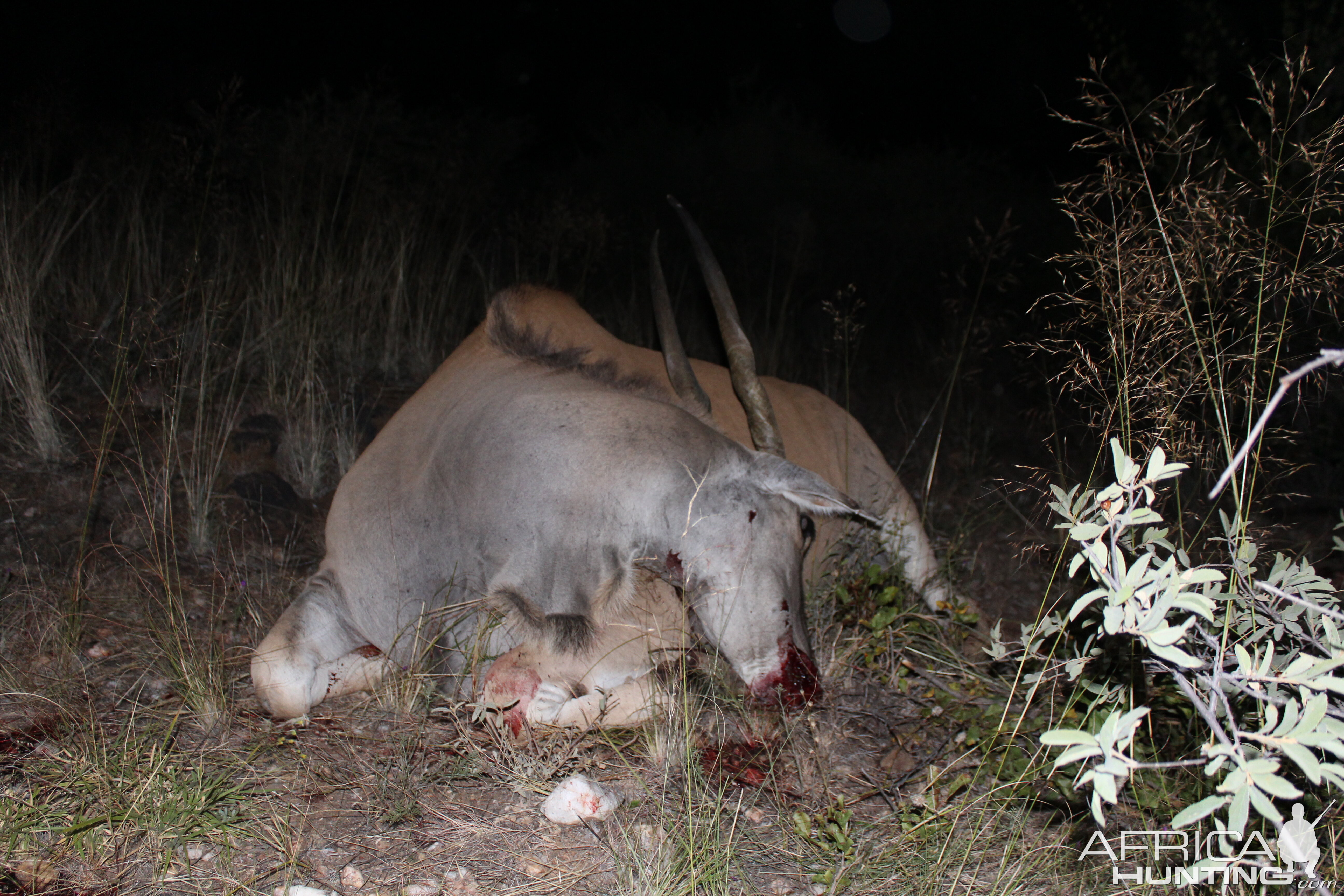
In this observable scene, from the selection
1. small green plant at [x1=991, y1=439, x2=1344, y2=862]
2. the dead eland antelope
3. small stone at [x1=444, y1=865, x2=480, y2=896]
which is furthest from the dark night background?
small stone at [x1=444, y1=865, x2=480, y2=896]

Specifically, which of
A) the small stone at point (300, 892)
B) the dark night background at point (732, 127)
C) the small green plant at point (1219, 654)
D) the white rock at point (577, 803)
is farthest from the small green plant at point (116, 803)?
the dark night background at point (732, 127)

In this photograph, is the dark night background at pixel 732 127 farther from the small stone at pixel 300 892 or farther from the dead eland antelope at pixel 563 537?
the small stone at pixel 300 892

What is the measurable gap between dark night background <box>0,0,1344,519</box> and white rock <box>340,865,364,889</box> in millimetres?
2783

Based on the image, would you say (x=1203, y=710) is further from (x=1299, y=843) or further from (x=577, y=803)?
(x=577, y=803)

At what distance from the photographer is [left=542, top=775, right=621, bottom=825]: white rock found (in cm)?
222

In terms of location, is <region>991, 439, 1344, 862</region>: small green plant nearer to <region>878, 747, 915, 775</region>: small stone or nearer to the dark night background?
<region>878, 747, 915, 775</region>: small stone

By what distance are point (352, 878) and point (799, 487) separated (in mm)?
1361

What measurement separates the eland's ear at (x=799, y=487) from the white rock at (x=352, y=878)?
127cm

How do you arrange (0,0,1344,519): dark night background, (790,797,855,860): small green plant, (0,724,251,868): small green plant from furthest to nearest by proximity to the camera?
(0,0,1344,519): dark night background
(790,797,855,860): small green plant
(0,724,251,868): small green plant

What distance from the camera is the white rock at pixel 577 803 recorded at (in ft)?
7.29

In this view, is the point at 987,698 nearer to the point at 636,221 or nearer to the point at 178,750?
the point at 178,750

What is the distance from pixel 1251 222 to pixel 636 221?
613cm

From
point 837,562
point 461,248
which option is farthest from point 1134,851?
point 461,248

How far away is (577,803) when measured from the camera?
7.37 ft
